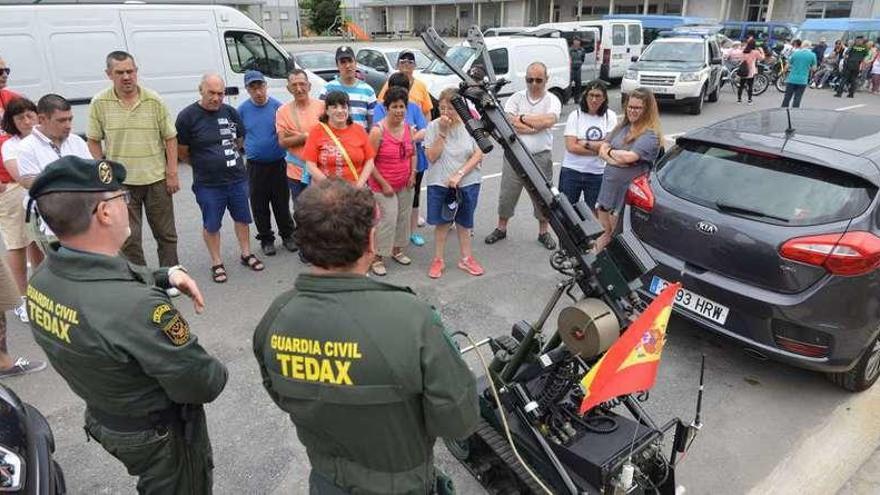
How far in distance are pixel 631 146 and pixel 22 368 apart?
4.74m

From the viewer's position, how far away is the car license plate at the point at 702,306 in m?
3.49

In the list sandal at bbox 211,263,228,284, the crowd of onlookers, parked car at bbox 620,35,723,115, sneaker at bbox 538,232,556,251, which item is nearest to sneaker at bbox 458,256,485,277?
sneaker at bbox 538,232,556,251

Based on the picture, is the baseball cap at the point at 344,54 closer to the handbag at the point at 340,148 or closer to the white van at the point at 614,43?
the handbag at the point at 340,148

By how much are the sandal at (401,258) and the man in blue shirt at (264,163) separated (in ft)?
3.74

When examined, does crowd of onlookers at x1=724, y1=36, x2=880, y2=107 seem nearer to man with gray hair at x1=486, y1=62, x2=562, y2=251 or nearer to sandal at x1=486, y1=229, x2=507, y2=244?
man with gray hair at x1=486, y1=62, x2=562, y2=251

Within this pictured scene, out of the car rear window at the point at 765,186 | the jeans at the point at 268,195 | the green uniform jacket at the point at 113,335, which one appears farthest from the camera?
the jeans at the point at 268,195

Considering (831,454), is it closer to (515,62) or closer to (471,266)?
(471,266)

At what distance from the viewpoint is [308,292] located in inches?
60.5

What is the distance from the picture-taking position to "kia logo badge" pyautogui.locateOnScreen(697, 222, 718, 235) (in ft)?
11.5

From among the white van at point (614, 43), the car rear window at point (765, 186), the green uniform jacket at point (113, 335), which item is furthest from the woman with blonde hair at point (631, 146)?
the white van at point (614, 43)

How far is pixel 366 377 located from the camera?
1.45m

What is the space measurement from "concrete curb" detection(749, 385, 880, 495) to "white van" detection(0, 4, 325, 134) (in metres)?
8.65

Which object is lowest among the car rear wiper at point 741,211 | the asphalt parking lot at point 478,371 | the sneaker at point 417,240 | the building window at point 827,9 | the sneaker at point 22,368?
the asphalt parking lot at point 478,371

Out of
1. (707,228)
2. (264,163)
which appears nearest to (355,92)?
(264,163)
